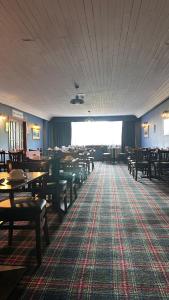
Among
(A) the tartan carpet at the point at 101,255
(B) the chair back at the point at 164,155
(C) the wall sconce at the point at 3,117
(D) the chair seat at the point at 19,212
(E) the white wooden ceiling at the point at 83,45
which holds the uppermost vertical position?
(E) the white wooden ceiling at the point at 83,45

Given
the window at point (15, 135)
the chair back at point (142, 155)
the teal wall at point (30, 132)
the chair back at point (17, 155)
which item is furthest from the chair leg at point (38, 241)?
the window at point (15, 135)

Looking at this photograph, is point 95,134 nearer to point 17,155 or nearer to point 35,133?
point 35,133

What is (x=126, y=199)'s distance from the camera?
→ 5.25 metres

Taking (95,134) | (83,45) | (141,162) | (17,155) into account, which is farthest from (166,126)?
(95,134)

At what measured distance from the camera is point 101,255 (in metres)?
2.74

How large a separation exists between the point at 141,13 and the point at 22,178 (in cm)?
253

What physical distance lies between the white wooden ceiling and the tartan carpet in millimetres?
2830

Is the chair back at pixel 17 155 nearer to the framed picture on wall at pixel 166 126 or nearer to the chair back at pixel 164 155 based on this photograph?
the chair back at pixel 164 155

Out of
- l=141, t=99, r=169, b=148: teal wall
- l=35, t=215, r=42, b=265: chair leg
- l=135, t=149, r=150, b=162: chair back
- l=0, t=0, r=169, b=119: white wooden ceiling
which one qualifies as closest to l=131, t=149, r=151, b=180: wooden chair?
l=135, t=149, r=150, b=162: chair back

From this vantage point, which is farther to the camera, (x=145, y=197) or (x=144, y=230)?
(x=145, y=197)

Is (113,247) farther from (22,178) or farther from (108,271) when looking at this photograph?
(22,178)

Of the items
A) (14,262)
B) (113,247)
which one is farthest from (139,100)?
(14,262)

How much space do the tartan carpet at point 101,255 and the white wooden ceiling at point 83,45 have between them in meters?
2.83

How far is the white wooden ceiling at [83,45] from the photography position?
308 centimetres
